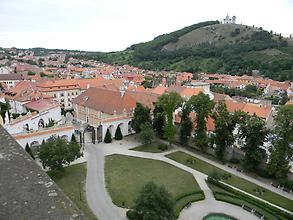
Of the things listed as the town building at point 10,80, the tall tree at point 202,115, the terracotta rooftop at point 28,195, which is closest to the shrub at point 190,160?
the tall tree at point 202,115

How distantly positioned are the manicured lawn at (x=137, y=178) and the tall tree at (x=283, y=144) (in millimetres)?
8858

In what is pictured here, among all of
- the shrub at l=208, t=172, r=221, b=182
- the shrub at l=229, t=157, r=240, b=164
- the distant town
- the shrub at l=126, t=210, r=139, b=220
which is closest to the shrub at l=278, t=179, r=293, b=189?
the distant town

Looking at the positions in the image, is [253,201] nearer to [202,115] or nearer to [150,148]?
[202,115]

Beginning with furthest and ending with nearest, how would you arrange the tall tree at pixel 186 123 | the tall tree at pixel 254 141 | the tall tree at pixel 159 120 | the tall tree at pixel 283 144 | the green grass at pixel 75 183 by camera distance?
the tall tree at pixel 159 120 < the tall tree at pixel 186 123 < the tall tree at pixel 254 141 < the tall tree at pixel 283 144 < the green grass at pixel 75 183

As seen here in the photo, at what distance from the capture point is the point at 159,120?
145 ft

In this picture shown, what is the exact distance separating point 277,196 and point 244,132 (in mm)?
8120

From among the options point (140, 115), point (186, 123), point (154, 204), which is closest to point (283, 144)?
point (186, 123)

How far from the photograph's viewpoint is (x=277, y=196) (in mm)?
28922

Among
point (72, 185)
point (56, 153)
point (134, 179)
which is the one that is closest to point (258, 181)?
point (134, 179)

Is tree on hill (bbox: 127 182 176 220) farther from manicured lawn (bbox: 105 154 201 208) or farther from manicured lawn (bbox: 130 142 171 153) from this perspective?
manicured lawn (bbox: 130 142 171 153)

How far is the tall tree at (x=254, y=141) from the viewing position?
32562mm

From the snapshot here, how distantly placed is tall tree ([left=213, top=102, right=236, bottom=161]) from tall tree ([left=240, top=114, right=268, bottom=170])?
7.90 feet

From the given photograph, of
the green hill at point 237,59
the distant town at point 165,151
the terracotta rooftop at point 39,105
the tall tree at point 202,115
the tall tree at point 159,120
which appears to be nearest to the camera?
the distant town at point 165,151

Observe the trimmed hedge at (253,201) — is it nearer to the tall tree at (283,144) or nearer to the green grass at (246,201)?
the green grass at (246,201)
